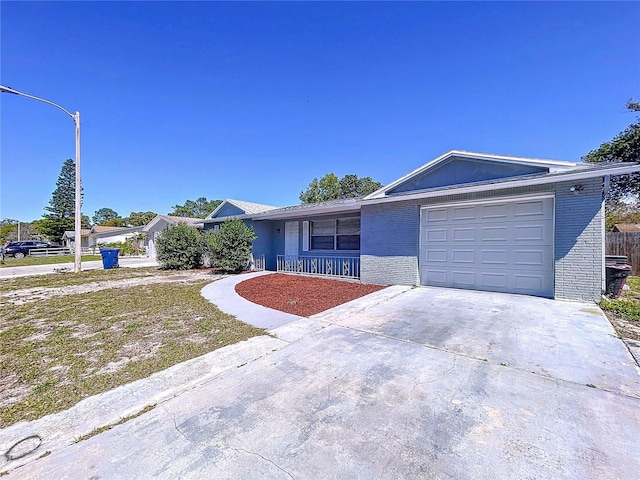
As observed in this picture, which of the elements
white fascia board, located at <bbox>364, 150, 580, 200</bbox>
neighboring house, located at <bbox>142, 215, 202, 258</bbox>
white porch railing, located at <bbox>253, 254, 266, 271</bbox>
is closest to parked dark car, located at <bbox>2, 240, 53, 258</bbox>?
neighboring house, located at <bbox>142, 215, 202, 258</bbox>

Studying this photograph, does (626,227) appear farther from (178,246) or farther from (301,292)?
(178,246)

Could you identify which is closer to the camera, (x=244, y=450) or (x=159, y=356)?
(x=244, y=450)

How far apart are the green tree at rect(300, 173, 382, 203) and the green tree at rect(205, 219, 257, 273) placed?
24057 mm

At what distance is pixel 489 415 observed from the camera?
7.68ft

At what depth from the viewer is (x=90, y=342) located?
4199 millimetres

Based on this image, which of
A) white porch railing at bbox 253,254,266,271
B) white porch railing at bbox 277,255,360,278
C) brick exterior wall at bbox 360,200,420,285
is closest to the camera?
brick exterior wall at bbox 360,200,420,285

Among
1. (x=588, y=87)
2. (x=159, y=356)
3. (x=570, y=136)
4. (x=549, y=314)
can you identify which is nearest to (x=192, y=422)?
(x=159, y=356)

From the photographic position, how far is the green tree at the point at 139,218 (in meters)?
59.5

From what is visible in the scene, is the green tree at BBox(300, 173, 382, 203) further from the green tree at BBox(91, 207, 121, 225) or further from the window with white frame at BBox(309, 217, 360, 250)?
the green tree at BBox(91, 207, 121, 225)

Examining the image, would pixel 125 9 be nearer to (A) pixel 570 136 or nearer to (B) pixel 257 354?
(B) pixel 257 354

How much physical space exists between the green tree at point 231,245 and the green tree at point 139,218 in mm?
56088

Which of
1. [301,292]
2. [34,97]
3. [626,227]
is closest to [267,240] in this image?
[301,292]

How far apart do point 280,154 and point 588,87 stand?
56.6ft

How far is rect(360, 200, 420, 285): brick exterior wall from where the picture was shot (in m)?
8.51
